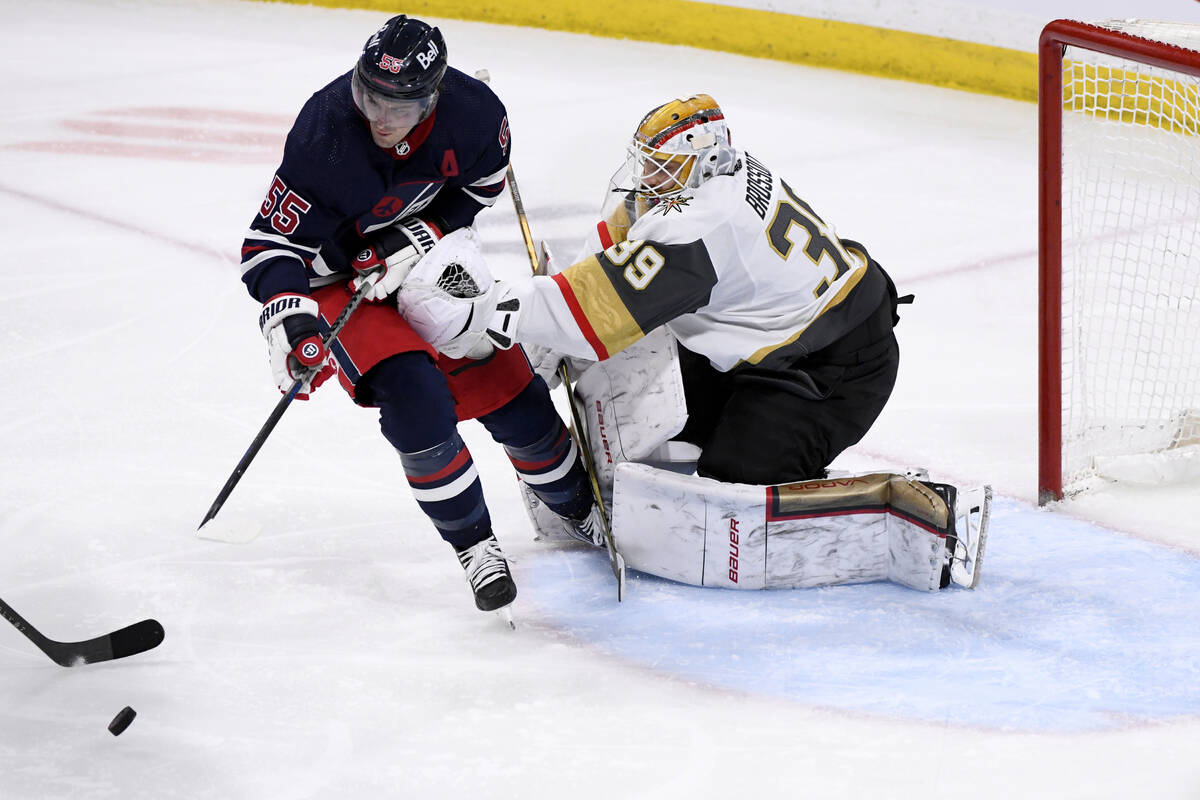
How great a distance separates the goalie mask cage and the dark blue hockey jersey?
103cm

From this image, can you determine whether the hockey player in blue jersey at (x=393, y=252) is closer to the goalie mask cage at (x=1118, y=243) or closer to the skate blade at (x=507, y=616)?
the skate blade at (x=507, y=616)

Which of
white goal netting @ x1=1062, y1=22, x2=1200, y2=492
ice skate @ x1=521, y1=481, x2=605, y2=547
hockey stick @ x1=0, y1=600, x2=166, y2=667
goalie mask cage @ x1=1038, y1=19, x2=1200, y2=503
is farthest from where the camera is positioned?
white goal netting @ x1=1062, y1=22, x2=1200, y2=492

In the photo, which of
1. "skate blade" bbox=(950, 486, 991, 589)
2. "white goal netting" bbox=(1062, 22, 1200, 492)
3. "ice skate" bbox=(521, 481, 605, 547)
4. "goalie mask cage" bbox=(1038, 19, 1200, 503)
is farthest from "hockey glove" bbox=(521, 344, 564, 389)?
"white goal netting" bbox=(1062, 22, 1200, 492)

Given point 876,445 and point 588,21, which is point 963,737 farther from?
point 588,21

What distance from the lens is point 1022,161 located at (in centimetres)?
462

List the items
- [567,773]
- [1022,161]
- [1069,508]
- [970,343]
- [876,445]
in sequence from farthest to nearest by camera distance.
→ 1. [1022,161]
2. [970,343]
3. [876,445]
4. [1069,508]
5. [567,773]

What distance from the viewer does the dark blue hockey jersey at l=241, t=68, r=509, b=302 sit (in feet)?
6.56

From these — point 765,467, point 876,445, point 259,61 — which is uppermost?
point 259,61

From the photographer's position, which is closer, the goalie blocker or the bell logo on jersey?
the bell logo on jersey

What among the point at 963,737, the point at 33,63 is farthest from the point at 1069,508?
the point at 33,63

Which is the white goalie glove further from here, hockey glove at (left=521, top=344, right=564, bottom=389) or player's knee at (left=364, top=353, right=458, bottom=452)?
hockey glove at (left=521, top=344, right=564, bottom=389)

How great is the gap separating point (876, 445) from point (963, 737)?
1.18 meters

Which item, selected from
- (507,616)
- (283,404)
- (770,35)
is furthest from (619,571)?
(770,35)

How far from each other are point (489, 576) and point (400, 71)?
763 mm
